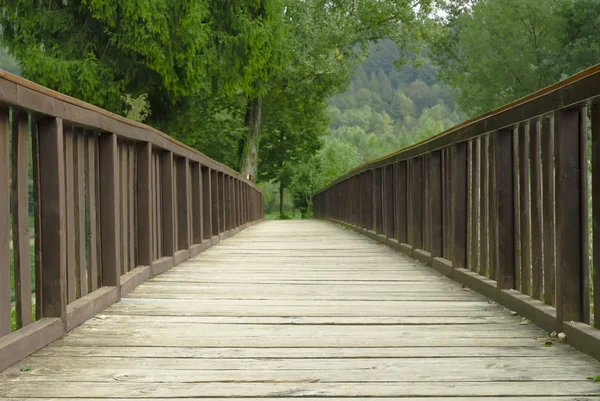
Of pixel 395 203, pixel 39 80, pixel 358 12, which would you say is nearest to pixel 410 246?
pixel 395 203

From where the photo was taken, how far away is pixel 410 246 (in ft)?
21.8

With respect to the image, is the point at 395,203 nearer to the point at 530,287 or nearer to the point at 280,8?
the point at 530,287

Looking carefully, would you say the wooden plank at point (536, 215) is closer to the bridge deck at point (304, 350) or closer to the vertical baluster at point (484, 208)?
the bridge deck at point (304, 350)

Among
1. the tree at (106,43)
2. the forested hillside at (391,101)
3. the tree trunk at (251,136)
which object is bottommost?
the tree trunk at (251,136)

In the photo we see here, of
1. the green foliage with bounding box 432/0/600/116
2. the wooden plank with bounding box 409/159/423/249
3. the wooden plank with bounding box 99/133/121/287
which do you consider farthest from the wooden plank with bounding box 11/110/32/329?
the green foliage with bounding box 432/0/600/116

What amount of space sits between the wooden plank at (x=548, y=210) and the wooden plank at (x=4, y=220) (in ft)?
7.13

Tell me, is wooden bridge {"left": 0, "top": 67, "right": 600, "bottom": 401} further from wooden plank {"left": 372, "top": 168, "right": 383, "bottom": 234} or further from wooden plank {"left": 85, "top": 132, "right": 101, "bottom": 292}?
wooden plank {"left": 372, "top": 168, "right": 383, "bottom": 234}

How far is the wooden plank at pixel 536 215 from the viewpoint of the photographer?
134 inches

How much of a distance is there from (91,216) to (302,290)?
1.44 metres

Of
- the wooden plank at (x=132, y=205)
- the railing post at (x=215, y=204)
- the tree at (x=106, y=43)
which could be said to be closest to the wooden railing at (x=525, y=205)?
the wooden plank at (x=132, y=205)

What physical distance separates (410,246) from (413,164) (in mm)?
760

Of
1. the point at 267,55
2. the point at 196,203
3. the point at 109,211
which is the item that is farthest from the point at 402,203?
the point at 267,55

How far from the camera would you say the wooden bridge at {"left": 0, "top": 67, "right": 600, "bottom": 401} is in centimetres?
247

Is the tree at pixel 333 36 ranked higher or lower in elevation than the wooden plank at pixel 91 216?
higher
